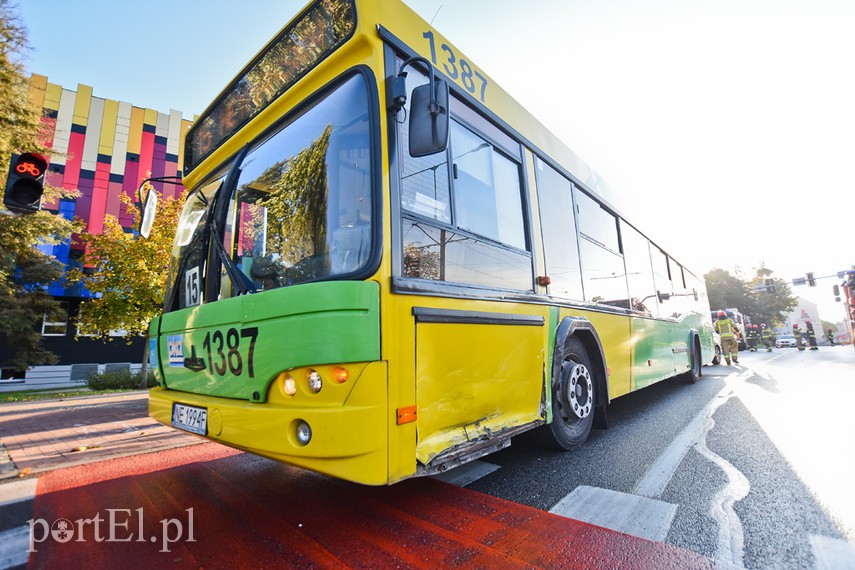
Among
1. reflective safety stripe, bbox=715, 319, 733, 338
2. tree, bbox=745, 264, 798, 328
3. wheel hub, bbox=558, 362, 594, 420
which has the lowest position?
wheel hub, bbox=558, 362, 594, 420

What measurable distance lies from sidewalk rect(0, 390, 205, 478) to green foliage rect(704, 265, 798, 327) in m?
52.8

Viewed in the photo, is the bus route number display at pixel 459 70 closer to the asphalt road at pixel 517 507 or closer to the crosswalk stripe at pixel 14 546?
the asphalt road at pixel 517 507

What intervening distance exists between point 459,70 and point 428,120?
1.06m

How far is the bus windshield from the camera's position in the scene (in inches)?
87.5

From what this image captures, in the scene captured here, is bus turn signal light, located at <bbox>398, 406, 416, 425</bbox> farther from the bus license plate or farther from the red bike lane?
the bus license plate

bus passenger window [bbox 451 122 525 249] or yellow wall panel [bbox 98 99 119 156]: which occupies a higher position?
yellow wall panel [bbox 98 99 119 156]

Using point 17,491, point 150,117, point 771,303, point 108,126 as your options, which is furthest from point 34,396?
point 771,303

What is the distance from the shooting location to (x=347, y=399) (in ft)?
6.41

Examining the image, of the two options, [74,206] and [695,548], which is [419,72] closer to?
[695,548]

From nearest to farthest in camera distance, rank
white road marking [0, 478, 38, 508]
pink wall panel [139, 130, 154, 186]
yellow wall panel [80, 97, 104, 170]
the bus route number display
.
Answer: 1. the bus route number display
2. white road marking [0, 478, 38, 508]
3. yellow wall panel [80, 97, 104, 170]
4. pink wall panel [139, 130, 154, 186]

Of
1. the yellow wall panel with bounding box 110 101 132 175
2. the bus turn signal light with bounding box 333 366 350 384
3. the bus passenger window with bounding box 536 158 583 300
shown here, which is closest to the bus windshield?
the bus turn signal light with bounding box 333 366 350 384

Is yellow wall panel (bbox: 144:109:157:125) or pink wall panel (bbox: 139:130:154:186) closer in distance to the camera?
pink wall panel (bbox: 139:130:154:186)

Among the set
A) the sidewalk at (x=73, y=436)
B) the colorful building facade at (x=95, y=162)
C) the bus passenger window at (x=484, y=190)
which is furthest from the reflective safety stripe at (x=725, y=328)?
the colorful building facade at (x=95, y=162)

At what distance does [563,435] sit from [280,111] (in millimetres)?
3471
